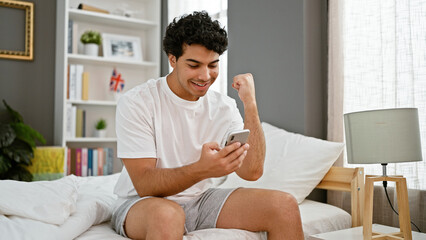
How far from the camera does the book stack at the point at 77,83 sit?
11.6 feet

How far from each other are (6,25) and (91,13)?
28.7 inches

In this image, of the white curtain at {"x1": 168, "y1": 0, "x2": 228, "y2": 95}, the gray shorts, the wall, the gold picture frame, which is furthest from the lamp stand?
the gold picture frame

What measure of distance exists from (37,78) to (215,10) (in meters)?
1.71

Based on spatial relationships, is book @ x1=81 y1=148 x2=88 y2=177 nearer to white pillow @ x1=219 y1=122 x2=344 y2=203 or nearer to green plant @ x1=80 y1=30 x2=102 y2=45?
green plant @ x1=80 y1=30 x2=102 y2=45

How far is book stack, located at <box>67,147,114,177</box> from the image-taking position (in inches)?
138

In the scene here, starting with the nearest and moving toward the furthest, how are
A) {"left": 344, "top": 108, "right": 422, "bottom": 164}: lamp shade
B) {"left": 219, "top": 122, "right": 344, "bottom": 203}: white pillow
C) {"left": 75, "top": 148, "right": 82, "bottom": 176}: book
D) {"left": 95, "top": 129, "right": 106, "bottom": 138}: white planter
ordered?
{"left": 344, "top": 108, "right": 422, "bottom": 164}: lamp shade → {"left": 219, "top": 122, "right": 344, "bottom": 203}: white pillow → {"left": 75, "top": 148, "right": 82, "bottom": 176}: book → {"left": 95, "top": 129, "right": 106, "bottom": 138}: white planter

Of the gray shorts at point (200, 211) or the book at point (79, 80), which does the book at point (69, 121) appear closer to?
the book at point (79, 80)

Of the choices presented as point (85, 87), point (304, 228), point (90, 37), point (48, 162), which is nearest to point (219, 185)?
point (304, 228)

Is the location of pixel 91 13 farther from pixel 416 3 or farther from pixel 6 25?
pixel 416 3

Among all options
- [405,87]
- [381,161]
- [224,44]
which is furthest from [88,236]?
[405,87]

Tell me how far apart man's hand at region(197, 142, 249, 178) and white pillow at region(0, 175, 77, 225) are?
1.64 ft

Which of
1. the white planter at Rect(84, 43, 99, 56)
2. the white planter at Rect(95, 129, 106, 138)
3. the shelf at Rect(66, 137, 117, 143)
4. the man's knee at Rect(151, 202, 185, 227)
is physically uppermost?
the white planter at Rect(84, 43, 99, 56)

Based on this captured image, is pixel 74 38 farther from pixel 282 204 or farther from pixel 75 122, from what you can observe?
pixel 282 204

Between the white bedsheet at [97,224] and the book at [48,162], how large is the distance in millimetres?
1263
